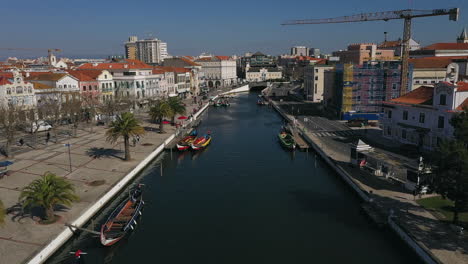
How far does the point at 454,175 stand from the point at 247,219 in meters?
18.2

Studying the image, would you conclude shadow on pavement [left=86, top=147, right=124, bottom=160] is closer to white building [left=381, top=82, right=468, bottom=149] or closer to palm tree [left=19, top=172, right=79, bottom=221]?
palm tree [left=19, top=172, right=79, bottom=221]

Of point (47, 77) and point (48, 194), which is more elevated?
point (47, 77)

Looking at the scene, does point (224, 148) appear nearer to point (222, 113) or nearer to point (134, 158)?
point (134, 158)

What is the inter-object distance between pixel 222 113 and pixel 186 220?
80.5 m

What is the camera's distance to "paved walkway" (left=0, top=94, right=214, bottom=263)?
2703 centimetres

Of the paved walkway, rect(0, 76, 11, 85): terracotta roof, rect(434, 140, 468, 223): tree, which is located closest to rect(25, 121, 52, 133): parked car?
the paved walkway

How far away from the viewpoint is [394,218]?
30.9 meters

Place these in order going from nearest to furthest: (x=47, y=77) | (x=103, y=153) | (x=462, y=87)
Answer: (x=462, y=87), (x=103, y=153), (x=47, y=77)

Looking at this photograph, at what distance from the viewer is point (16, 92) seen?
69.9 meters

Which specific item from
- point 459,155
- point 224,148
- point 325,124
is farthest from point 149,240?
point 325,124

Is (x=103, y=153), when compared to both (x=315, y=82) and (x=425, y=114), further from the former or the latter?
(x=315, y=82)

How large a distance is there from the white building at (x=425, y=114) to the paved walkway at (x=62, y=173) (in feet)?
133

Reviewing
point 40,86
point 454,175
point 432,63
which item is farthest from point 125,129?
point 432,63

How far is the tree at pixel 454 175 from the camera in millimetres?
26203
